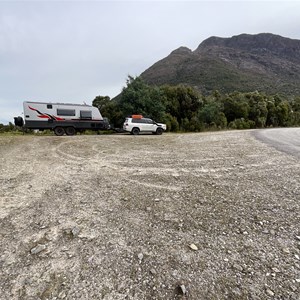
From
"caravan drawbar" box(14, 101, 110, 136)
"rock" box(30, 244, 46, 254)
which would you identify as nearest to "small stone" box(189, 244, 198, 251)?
"rock" box(30, 244, 46, 254)

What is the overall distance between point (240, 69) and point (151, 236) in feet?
243

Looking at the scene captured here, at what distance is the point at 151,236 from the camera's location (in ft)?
8.55

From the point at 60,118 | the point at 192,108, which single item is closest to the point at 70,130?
the point at 60,118

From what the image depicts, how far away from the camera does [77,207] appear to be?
11.2 ft

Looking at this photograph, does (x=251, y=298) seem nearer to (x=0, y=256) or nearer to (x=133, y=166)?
(x=0, y=256)

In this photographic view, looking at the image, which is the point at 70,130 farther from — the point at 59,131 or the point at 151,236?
the point at 151,236

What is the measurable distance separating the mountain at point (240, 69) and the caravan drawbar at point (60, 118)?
36.4 m

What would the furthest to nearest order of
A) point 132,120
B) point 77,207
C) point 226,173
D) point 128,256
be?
1. point 132,120
2. point 226,173
3. point 77,207
4. point 128,256

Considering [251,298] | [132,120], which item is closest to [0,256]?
[251,298]

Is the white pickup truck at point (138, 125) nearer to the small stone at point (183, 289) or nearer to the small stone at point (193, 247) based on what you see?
the small stone at point (193, 247)

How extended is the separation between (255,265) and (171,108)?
25.8 m

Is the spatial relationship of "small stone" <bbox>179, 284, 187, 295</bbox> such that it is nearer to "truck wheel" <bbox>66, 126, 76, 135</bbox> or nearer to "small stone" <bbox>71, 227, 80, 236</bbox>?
"small stone" <bbox>71, 227, 80, 236</bbox>

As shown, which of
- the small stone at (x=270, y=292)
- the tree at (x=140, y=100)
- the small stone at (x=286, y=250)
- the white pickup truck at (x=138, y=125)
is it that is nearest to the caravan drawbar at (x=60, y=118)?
the white pickup truck at (x=138, y=125)

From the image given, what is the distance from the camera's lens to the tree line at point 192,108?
22559mm
